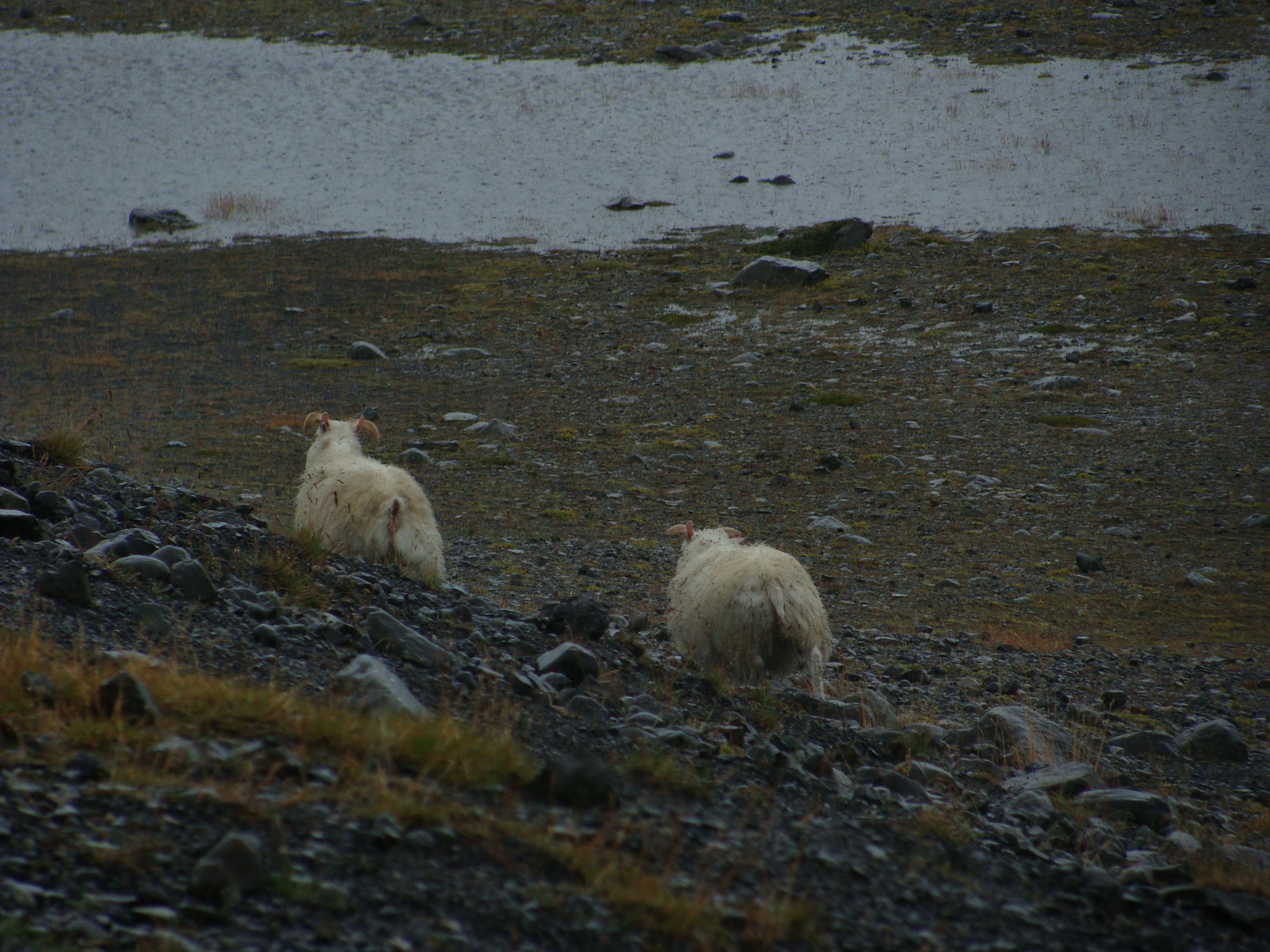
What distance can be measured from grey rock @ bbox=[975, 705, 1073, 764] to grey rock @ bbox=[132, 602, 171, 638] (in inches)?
193

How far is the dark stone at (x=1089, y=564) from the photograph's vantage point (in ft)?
34.8

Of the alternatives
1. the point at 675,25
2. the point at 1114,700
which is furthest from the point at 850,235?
the point at 675,25

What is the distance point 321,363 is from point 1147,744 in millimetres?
16132

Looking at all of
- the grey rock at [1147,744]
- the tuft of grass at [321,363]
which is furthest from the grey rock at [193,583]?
the tuft of grass at [321,363]

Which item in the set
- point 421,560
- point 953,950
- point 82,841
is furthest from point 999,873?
point 421,560

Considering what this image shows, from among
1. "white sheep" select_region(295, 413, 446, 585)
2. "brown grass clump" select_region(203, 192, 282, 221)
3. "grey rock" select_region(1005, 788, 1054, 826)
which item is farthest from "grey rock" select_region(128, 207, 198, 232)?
"grey rock" select_region(1005, 788, 1054, 826)

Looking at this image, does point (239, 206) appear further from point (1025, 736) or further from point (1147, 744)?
point (1147, 744)

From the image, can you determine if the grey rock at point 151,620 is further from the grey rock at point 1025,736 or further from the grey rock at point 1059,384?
the grey rock at point 1059,384

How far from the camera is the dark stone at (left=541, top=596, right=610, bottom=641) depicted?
665 cm

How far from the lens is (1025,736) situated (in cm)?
638

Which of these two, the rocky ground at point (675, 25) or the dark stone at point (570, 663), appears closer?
the dark stone at point (570, 663)

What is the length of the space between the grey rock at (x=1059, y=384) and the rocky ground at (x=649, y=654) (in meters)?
0.20

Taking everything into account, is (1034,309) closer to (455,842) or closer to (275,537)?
(275,537)

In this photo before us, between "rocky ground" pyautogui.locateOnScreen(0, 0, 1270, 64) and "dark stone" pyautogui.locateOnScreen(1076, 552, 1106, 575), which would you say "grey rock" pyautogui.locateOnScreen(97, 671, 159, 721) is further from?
"rocky ground" pyautogui.locateOnScreen(0, 0, 1270, 64)
